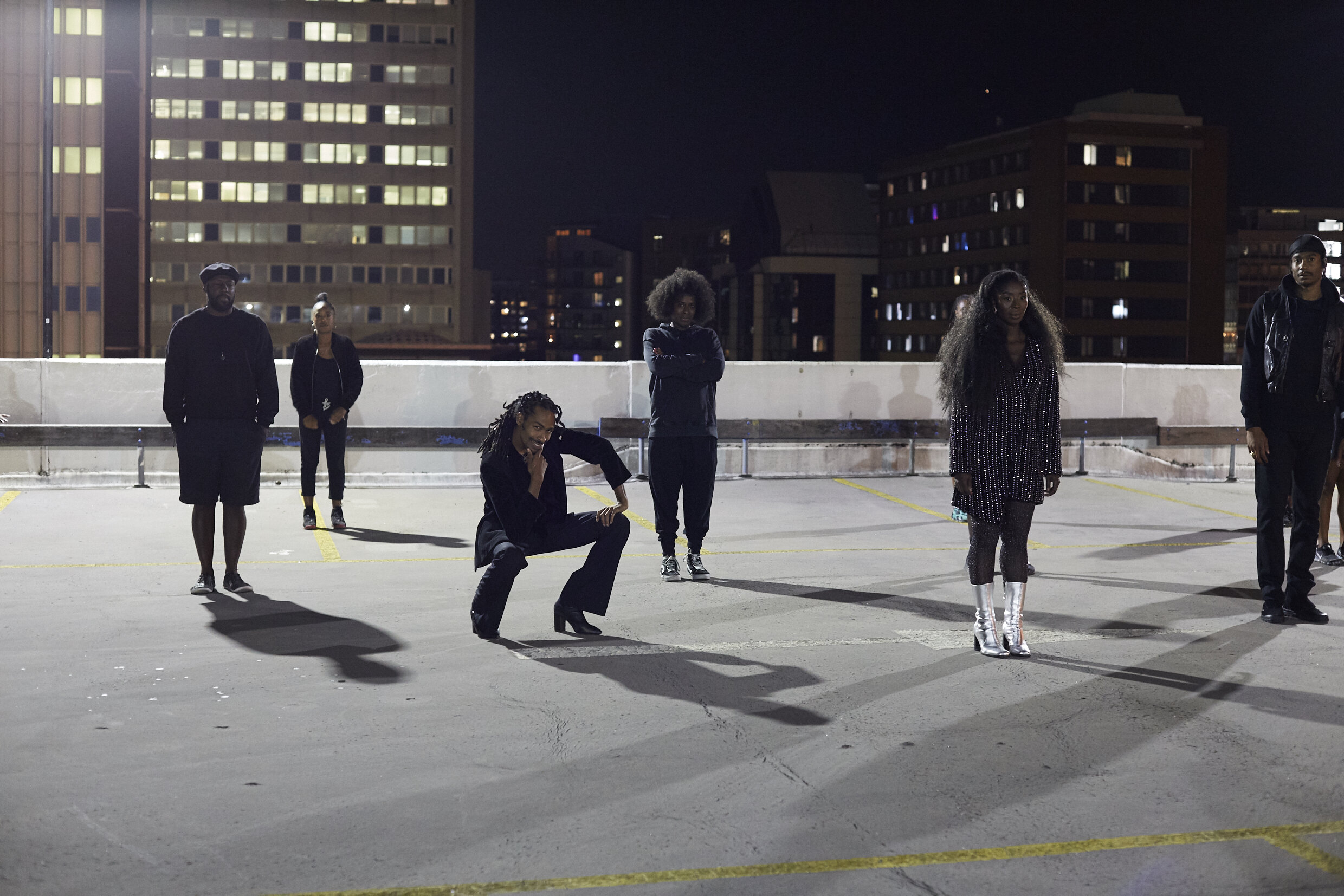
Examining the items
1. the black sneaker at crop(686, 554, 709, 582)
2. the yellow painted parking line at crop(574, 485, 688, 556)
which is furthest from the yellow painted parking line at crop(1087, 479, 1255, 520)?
the black sneaker at crop(686, 554, 709, 582)

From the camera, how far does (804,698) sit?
5.80 metres

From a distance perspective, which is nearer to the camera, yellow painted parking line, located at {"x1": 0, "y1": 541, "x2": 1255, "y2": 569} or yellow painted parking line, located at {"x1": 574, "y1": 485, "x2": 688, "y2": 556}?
yellow painted parking line, located at {"x1": 0, "y1": 541, "x2": 1255, "y2": 569}

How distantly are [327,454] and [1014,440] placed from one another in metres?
7.33

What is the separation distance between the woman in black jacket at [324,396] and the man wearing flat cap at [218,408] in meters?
3.29

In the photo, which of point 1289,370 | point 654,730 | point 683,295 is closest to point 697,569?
point 683,295

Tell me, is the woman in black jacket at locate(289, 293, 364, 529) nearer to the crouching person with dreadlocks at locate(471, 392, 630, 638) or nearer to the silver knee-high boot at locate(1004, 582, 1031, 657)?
the crouching person with dreadlocks at locate(471, 392, 630, 638)

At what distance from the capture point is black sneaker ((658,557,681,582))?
9117 mm

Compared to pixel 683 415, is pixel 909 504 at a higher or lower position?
lower

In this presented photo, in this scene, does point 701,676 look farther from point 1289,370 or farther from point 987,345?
point 1289,370

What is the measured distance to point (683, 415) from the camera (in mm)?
9102

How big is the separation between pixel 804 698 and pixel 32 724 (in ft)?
10.1

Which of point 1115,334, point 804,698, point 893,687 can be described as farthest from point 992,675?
point 1115,334

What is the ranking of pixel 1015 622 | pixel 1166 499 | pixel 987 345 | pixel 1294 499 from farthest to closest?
1. pixel 1166 499
2. pixel 1294 499
3. pixel 1015 622
4. pixel 987 345

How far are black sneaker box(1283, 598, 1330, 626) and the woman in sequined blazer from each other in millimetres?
2014
